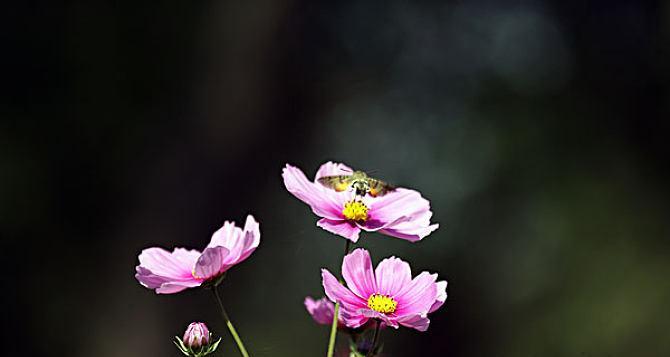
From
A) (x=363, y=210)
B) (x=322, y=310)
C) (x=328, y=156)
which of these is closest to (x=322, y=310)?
(x=322, y=310)

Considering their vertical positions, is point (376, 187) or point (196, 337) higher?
Answer: point (376, 187)

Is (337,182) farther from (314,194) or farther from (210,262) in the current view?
(210,262)

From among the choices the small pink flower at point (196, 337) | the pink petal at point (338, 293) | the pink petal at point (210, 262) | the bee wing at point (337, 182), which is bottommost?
the small pink flower at point (196, 337)

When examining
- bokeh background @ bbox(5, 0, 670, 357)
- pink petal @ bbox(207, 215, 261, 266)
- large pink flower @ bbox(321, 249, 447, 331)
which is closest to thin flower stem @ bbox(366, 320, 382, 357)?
large pink flower @ bbox(321, 249, 447, 331)

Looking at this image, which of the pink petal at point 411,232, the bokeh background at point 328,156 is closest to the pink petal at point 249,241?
the pink petal at point 411,232

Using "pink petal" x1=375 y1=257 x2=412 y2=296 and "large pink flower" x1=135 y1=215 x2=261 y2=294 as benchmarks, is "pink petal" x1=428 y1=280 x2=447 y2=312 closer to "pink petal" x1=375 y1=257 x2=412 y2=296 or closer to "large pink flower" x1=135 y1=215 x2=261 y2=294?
"pink petal" x1=375 y1=257 x2=412 y2=296

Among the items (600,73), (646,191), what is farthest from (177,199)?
(600,73)

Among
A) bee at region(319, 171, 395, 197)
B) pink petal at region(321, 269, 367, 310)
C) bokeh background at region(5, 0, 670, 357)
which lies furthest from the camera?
bokeh background at region(5, 0, 670, 357)

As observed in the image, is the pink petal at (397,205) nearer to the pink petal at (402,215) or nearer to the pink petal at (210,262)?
the pink petal at (402,215)
